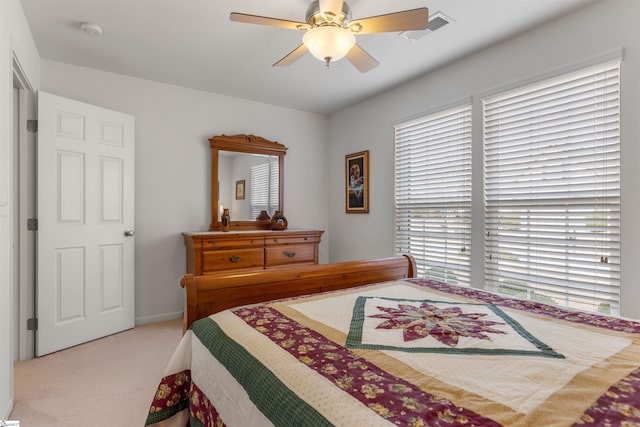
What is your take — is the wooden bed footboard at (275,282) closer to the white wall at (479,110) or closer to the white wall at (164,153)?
the white wall at (479,110)

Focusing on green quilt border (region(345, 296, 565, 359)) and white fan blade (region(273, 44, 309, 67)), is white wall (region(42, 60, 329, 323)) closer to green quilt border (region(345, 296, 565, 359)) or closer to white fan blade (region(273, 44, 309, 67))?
white fan blade (region(273, 44, 309, 67))

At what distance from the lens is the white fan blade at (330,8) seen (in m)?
1.73

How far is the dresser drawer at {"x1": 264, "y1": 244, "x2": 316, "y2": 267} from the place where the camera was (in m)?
3.73

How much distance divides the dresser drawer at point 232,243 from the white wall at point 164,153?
1.73 ft

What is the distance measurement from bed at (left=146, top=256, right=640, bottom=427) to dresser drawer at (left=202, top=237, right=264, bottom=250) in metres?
1.65

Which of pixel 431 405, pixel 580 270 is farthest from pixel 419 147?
pixel 431 405

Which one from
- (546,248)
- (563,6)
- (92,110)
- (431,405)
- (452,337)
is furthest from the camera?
(92,110)

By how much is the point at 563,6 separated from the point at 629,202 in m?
1.35

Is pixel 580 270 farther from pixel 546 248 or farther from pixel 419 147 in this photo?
pixel 419 147

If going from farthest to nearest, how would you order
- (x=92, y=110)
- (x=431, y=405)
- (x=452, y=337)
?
(x=92, y=110) < (x=452, y=337) < (x=431, y=405)

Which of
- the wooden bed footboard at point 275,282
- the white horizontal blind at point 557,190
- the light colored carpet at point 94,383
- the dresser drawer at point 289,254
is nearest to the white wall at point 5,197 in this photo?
the light colored carpet at point 94,383

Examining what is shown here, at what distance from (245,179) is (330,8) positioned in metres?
2.58

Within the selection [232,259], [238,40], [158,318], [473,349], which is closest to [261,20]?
[238,40]

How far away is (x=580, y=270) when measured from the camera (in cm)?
226
